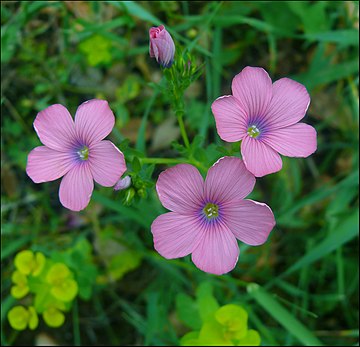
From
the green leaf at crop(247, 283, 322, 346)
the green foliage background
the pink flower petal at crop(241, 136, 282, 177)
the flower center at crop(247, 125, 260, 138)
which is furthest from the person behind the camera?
the green foliage background

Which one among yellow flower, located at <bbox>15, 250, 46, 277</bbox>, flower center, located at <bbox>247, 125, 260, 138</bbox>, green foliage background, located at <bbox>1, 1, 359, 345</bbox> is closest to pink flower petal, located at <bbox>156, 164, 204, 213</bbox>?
flower center, located at <bbox>247, 125, 260, 138</bbox>

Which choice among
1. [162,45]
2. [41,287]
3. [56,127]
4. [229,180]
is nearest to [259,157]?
[229,180]

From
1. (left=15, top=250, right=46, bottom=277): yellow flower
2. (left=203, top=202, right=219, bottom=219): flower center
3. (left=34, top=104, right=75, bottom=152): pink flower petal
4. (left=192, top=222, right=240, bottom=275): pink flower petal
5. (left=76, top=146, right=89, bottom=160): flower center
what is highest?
(left=34, top=104, right=75, bottom=152): pink flower petal

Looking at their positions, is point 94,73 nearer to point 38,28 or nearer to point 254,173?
point 38,28

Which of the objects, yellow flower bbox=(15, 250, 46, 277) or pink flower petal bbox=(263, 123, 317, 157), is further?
yellow flower bbox=(15, 250, 46, 277)

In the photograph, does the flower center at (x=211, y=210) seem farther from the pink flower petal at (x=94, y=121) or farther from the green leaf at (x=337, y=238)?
the green leaf at (x=337, y=238)

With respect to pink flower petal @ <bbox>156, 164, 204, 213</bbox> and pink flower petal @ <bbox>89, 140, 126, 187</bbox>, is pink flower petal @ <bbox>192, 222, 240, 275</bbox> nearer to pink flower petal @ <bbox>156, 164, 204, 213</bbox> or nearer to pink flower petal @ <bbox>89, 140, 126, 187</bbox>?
pink flower petal @ <bbox>156, 164, 204, 213</bbox>

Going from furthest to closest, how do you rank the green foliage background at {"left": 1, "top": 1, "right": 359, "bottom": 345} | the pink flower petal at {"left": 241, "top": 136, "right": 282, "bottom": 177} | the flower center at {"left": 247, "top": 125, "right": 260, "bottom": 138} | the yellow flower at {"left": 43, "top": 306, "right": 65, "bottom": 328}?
the green foliage background at {"left": 1, "top": 1, "right": 359, "bottom": 345}, the yellow flower at {"left": 43, "top": 306, "right": 65, "bottom": 328}, the flower center at {"left": 247, "top": 125, "right": 260, "bottom": 138}, the pink flower petal at {"left": 241, "top": 136, "right": 282, "bottom": 177}
